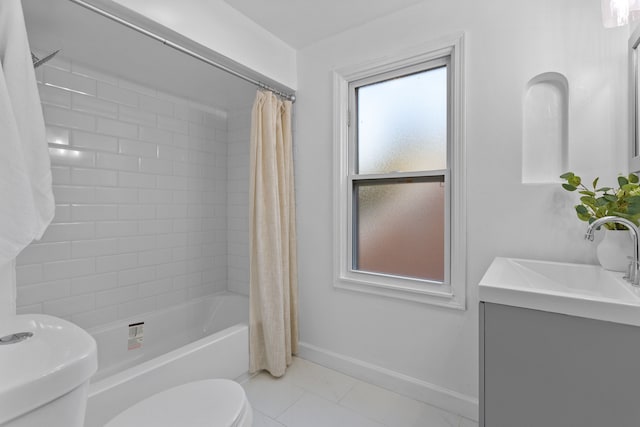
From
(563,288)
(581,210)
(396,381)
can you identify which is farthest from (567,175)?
(396,381)

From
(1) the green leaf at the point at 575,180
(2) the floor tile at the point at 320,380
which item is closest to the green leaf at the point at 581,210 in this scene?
(1) the green leaf at the point at 575,180

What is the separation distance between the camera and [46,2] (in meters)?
1.34

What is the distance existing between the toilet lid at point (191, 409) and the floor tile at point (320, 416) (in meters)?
0.58

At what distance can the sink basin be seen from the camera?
772 mm

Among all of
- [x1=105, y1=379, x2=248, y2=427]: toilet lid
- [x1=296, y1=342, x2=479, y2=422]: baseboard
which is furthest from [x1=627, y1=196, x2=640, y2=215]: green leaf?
[x1=105, y1=379, x2=248, y2=427]: toilet lid

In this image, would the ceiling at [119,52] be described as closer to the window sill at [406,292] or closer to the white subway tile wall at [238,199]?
the white subway tile wall at [238,199]

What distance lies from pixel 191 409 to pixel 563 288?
1.59 m

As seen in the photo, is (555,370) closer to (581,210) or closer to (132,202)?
(581,210)

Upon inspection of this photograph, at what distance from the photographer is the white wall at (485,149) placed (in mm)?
1355

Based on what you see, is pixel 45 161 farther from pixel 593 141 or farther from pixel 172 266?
pixel 593 141

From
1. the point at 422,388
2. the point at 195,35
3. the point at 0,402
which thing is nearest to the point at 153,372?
the point at 0,402

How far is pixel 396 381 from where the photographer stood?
1.85 metres

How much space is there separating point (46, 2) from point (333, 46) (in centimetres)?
155

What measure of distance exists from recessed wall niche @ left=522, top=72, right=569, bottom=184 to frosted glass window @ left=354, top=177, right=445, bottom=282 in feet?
1.51
